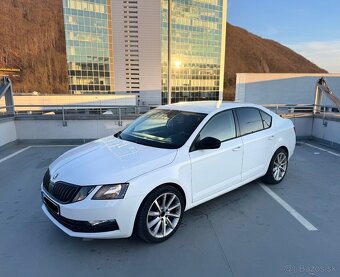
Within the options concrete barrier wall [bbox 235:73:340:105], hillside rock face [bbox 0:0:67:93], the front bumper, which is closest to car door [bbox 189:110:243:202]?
the front bumper

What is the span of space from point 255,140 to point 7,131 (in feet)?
24.0

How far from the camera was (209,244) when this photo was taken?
2.94m

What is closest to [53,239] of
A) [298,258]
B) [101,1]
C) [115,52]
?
[298,258]

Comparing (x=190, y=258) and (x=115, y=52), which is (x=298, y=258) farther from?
(x=115, y=52)

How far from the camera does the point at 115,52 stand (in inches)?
1982

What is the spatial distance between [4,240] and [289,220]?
3.65 meters

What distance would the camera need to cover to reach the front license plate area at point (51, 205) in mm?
2780

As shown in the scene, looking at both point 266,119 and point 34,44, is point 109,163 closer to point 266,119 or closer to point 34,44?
point 266,119

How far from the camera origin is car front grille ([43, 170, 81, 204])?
2.65 m

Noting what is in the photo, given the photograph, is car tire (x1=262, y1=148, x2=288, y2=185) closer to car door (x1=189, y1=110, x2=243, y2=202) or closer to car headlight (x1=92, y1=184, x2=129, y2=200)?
car door (x1=189, y1=110, x2=243, y2=202)

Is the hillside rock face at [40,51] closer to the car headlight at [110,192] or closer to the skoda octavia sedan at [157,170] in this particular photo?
the skoda octavia sedan at [157,170]

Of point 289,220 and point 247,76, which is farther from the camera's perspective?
point 247,76

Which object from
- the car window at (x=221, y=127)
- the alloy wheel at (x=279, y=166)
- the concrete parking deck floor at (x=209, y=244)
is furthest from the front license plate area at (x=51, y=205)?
the alloy wheel at (x=279, y=166)

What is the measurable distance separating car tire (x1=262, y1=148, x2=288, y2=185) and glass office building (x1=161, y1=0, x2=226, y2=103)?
47.6 meters
